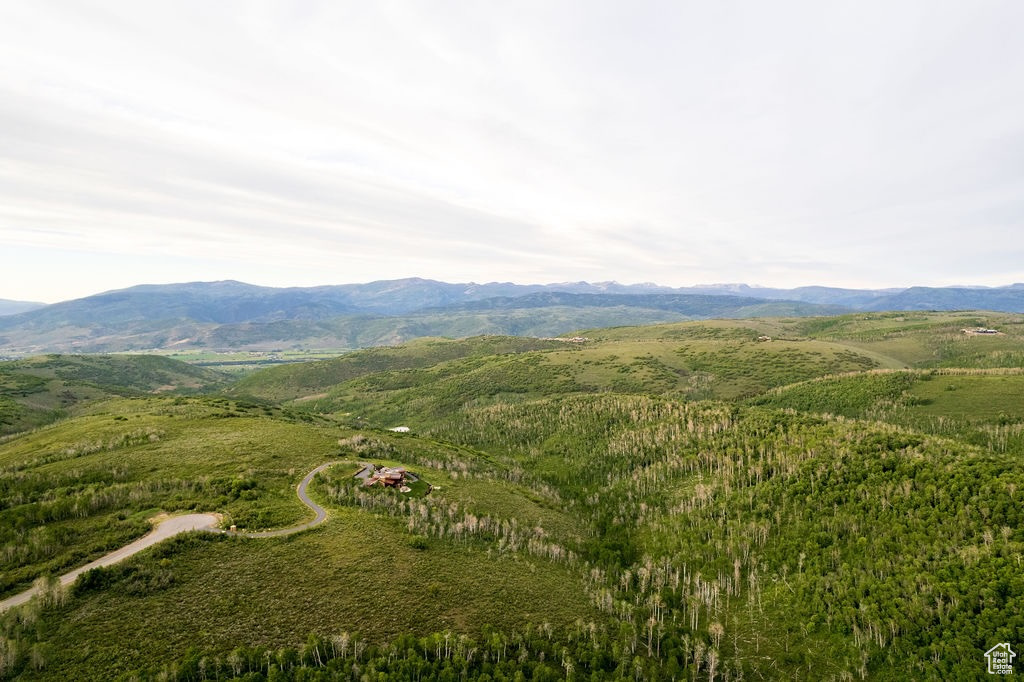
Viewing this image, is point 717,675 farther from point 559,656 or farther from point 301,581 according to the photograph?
point 301,581

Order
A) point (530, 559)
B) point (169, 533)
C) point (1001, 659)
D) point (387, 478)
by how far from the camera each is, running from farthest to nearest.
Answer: point (387, 478) < point (530, 559) < point (169, 533) < point (1001, 659)

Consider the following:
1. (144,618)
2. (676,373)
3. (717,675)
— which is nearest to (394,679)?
(144,618)

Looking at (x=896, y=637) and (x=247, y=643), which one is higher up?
(x=247, y=643)

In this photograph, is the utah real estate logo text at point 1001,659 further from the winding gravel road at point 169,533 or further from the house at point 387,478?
the house at point 387,478

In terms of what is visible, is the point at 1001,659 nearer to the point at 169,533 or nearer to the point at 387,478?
the point at 387,478

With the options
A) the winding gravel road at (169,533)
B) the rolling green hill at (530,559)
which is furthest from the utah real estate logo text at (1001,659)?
the winding gravel road at (169,533)

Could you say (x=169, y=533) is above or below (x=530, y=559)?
above

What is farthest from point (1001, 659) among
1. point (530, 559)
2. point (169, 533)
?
point (169, 533)

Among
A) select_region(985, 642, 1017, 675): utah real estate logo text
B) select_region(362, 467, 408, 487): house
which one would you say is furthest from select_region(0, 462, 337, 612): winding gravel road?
select_region(985, 642, 1017, 675): utah real estate logo text
